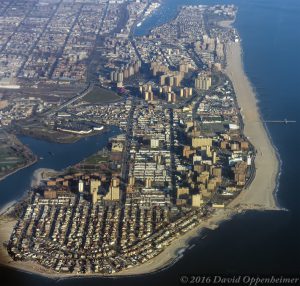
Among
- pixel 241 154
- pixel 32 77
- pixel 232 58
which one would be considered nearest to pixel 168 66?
pixel 232 58

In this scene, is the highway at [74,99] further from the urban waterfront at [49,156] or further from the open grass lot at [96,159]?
the open grass lot at [96,159]

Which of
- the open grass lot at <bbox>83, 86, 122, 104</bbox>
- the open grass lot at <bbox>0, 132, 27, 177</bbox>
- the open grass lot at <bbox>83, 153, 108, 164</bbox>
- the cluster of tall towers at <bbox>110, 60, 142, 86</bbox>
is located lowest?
the cluster of tall towers at <bbox>110, 60, 142, 86</bbox>

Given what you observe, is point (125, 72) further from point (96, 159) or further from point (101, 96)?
point (96, 159)

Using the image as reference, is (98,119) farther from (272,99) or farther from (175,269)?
(175,269)

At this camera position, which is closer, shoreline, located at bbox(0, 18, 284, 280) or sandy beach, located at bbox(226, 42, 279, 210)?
shoreline, located at bbox(0, 18, 284, 280)

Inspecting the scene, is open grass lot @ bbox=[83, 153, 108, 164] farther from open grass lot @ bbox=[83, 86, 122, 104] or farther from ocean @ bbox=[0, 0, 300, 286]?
open grass lot @ bbox=[83, 86, 122, 104]

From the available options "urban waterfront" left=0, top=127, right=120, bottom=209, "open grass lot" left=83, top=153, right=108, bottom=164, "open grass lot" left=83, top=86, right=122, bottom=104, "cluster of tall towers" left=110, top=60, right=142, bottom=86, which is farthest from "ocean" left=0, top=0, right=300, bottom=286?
"open grass lot" left=83, top=86, right=122, bottom=104

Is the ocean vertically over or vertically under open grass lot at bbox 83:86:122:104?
over
